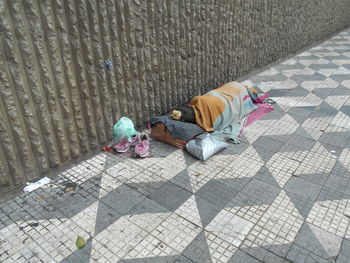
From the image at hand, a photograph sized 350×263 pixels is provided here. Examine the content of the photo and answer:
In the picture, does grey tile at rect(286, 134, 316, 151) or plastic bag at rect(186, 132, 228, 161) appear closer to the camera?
plastic bag at rect(186, 132, 228, 161)

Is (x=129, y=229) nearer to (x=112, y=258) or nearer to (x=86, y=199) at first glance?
(x=112, y=258)

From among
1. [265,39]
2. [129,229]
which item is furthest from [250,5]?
[129,229]

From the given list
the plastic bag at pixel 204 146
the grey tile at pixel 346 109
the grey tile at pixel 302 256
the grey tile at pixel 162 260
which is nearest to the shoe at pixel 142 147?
the plastic bag at pixel 204 146

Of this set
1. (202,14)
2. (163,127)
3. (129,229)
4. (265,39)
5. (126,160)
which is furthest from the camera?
(265,39)

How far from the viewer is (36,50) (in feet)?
9.86

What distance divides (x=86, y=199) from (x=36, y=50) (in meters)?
1.55

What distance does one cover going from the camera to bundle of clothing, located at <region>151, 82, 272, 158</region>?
407 cm

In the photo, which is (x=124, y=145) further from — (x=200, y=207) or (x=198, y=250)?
(x=198, y=250)

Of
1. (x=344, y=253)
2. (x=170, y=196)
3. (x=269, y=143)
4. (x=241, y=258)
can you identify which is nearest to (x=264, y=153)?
(x=269, y=143)

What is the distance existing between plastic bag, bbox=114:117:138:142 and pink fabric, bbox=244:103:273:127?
69.5 inches

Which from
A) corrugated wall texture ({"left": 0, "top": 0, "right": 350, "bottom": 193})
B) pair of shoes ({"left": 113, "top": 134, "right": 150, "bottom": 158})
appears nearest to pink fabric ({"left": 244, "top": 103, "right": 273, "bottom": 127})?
corrugated wall texture ({"left": 0, "top": 0, "right": 350, "bottom": 193})

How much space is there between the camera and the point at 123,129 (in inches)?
157

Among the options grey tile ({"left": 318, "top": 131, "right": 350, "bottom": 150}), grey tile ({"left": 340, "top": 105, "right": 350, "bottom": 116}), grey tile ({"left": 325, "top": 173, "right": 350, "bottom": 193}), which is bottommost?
grey tile ({"left": 340, "top": 105, "right": 350, "bottom": 116})

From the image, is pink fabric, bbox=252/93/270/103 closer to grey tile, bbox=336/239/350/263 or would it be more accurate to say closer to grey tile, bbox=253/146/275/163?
grey tile, bbox=253/146/275/163
